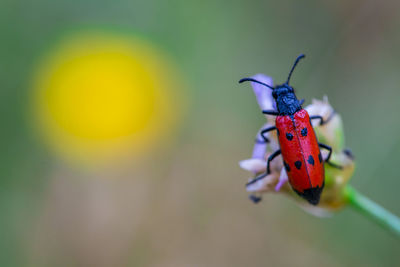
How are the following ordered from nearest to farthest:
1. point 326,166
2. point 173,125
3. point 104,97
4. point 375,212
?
point 375,212 → point 326,166 → point 104,97 → point 173,125

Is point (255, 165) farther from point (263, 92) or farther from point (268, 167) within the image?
point (263, 92)

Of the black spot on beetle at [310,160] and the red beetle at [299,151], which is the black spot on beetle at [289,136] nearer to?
the red beetle at [299,151]

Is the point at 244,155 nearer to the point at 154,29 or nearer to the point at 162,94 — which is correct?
the point at 162,94

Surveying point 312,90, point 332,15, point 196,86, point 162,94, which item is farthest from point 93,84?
point 332,15

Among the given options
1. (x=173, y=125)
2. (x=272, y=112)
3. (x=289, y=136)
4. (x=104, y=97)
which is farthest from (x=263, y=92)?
(x=104, y=97)

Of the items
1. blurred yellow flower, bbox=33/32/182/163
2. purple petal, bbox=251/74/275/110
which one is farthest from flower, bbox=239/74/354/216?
blurred yellow flower, bbox=33/32/182/163

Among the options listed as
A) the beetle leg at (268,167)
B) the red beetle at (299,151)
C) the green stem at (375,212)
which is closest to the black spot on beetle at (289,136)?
the red beetle at (299,151)
